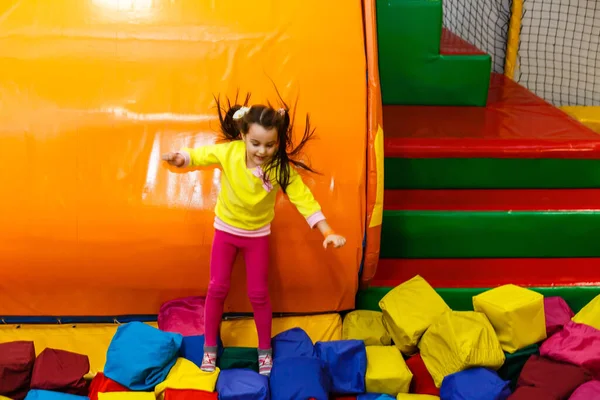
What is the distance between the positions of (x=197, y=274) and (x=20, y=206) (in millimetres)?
717

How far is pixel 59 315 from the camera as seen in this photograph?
7.83 feet

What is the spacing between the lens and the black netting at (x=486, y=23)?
4367 mm

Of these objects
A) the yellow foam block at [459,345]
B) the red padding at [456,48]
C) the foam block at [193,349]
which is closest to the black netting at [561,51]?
the red padding at [456,48]

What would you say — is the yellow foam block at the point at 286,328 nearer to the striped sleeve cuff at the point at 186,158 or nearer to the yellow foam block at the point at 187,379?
the yellow foam block at the point at 187,379

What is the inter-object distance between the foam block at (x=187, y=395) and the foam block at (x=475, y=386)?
82cm

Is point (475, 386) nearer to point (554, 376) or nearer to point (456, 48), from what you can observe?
point (554, 376)

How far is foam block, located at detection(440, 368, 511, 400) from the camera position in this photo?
6.64 feet

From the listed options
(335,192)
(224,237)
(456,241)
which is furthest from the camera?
(456,241)

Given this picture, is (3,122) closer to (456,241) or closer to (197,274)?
(197,274)

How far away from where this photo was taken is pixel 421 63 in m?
3.26

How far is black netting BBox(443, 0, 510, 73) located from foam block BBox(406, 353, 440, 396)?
2926 millimetres

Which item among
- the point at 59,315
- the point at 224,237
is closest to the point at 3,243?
the point at 59,315

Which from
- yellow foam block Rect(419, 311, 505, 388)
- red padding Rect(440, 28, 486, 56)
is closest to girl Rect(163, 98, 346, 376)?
yellow foam block Rect(419, 311, 505, 388)

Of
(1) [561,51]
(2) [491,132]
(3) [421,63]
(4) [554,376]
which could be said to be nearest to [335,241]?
(4) [554,376]
